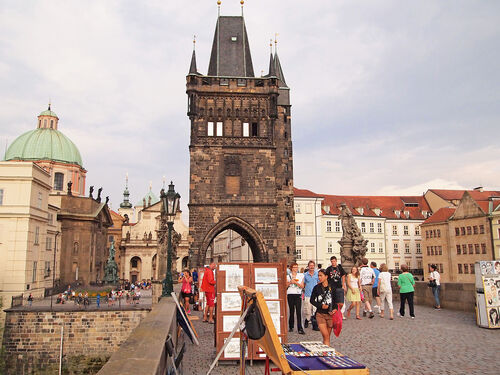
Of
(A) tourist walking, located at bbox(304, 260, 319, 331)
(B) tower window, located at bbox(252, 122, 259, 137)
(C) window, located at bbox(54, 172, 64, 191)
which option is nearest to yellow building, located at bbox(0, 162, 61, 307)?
(B) tower window, located at bbox(252, 122, 259, 137)

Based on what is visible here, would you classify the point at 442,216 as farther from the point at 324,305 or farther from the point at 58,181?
the point at 58,181

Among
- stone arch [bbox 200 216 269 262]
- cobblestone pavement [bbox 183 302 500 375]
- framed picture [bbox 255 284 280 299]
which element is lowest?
cobblestone pavement [bbox 183 302 500 375]

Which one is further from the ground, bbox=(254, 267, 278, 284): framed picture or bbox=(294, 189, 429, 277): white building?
bbox=(294, 189, 429, 277): white building

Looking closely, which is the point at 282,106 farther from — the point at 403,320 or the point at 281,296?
the point at 281,296

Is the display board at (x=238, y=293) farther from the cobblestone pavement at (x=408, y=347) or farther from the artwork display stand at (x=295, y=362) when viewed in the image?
the artwork display stand at (x=295, y=362)

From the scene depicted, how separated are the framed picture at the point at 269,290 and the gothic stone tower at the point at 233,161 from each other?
820 inches

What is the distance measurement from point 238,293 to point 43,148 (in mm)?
52552

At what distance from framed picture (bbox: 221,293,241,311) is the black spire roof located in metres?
27.1

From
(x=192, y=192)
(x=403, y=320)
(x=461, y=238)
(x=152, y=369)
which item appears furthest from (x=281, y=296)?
(x=461, y=238)

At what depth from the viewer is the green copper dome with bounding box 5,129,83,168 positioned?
173 feet

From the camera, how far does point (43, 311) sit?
23.2 metres

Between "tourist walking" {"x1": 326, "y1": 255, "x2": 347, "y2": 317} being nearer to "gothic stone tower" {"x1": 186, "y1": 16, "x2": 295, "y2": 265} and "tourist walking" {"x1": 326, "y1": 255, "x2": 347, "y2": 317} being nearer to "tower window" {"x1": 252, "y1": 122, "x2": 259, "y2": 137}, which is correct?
"gothic stone tower" {"x1": 186, "y1": 16, "x2": 295, "y2": 265}

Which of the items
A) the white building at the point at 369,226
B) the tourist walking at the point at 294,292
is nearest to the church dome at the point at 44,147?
the white building at the point at 369,226

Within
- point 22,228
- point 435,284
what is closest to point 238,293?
point 435,284
